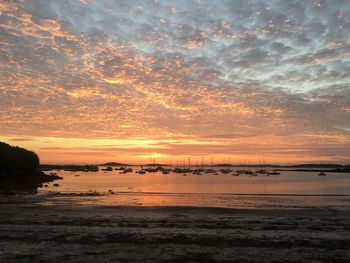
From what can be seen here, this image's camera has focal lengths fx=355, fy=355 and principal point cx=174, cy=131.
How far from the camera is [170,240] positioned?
1839cm

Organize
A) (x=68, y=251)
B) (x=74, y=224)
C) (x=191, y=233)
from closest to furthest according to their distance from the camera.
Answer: (x=68, y=251), (x=191, y=233), (x=74, y=224)

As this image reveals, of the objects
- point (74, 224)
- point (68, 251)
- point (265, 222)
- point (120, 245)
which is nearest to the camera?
point (68, 251)

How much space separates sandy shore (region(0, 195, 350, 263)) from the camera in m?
14.8

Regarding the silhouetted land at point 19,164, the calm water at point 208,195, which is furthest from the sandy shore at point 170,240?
the silhouetted land at point 19,164

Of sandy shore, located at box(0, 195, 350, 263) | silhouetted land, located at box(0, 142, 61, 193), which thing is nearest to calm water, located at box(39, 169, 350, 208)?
silhouetted land, located at box(0, 142, 61, 193)

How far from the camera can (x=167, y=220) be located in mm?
26203

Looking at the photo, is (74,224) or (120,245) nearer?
(120,245)

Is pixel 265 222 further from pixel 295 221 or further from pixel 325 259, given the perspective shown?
pixel 325 259

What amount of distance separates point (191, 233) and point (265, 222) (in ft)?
24.3

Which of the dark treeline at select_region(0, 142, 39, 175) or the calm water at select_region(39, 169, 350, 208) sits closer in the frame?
the calm water at select_region(39, 169, 350, 208)

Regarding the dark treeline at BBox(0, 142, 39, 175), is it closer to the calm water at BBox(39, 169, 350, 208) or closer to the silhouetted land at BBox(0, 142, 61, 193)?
the silhouetted land at BBox(0, 142, 61, 193)

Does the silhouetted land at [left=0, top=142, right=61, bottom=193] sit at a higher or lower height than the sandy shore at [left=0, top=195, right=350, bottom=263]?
higher

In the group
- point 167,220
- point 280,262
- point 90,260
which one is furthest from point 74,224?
point 280,262

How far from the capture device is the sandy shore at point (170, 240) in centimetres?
1482
